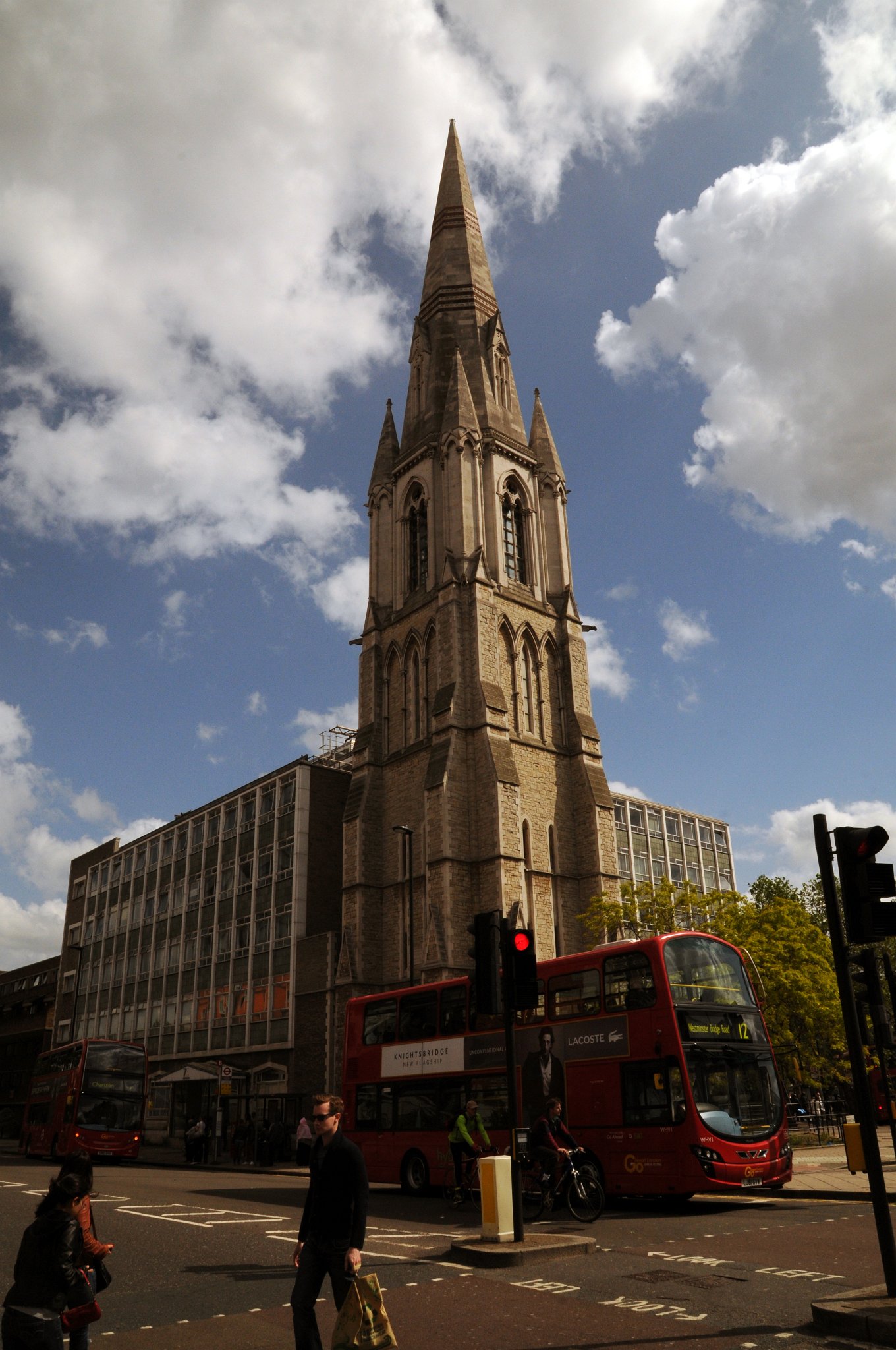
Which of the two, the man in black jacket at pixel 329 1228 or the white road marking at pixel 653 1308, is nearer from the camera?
the man in black jacket at pixel 329 1228

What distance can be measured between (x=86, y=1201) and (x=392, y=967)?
33697 mm

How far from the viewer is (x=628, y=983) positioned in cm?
1612

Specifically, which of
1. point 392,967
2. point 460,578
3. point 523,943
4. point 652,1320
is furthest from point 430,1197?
point 460,578

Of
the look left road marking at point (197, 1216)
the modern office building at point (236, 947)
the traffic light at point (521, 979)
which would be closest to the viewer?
the traffic light at point (521, 979)

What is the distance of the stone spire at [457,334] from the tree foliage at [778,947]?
76.9ft

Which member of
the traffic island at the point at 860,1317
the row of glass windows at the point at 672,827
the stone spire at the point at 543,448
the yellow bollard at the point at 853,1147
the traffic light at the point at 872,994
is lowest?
the traffic island at the point at 860,1317

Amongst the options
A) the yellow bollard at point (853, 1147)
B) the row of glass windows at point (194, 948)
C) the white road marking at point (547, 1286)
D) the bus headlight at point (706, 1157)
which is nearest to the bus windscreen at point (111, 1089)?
the row of glass windows at point (194, 948)

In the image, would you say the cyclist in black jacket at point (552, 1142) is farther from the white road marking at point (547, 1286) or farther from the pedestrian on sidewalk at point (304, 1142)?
the pedestrian on sidewalk at point (304, 1142)

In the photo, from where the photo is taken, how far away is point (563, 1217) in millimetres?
14641

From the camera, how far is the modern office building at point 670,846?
214ft

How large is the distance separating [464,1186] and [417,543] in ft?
110

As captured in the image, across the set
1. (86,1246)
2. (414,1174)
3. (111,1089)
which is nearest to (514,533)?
(111,1089)

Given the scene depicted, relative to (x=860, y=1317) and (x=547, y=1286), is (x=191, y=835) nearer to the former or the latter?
(x=547, y=1286)

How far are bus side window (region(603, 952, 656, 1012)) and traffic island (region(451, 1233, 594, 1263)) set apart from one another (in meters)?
5.27
